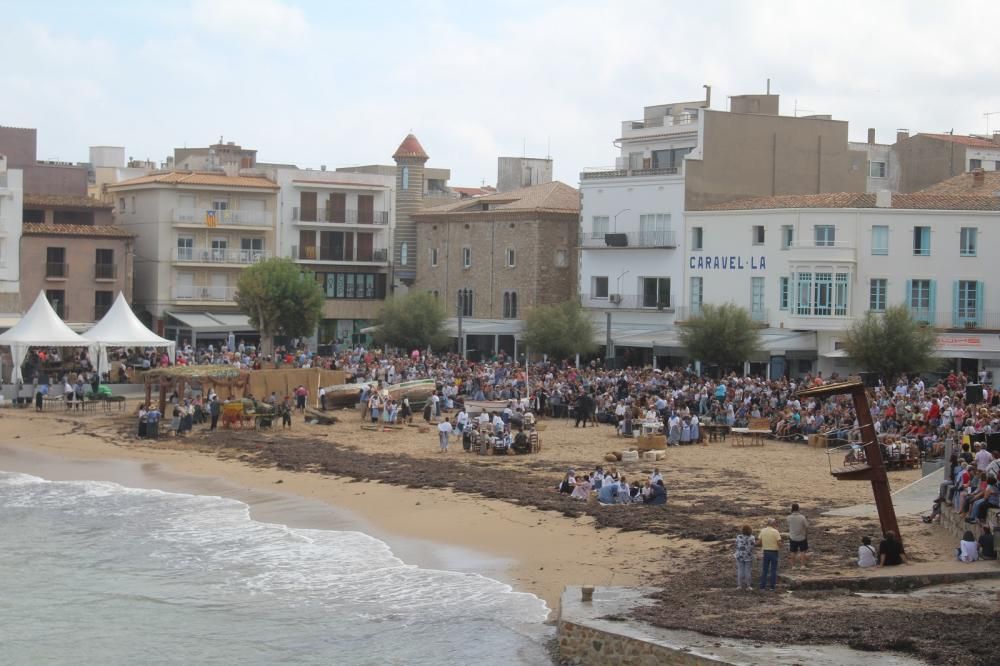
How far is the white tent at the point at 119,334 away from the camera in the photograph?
153ft

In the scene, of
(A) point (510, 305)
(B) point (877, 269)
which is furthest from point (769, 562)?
(A) point (510, 305)

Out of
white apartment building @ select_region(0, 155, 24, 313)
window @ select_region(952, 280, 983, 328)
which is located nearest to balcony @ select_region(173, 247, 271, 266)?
white apartment building @ select_region(0, 155, 24, 313)

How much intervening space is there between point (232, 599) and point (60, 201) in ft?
149

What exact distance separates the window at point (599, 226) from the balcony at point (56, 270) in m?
22.8

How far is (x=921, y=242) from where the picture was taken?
51906mm

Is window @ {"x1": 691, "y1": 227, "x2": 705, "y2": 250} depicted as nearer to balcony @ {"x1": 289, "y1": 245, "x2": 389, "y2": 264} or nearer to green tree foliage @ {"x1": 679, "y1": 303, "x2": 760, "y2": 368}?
green tree foliage @ {"x1": 679, "y1": 303, "x2": 760, "y2": 368}

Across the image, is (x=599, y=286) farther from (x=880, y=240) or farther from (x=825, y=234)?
(x=880, y=240)

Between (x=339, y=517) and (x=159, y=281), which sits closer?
(x=339, y=517)

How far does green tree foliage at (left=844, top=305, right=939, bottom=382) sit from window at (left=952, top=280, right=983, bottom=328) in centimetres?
651

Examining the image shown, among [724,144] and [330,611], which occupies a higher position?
[724,144]

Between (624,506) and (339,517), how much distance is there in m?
5.74

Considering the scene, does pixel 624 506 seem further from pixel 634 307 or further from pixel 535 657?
pixel 634 307

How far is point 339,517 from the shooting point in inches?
1125

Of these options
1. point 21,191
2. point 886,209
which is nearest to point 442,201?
point 21,191
